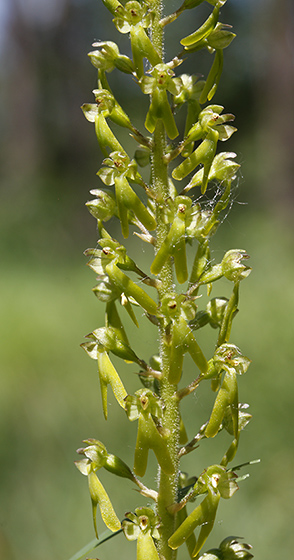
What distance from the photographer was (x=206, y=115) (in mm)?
735

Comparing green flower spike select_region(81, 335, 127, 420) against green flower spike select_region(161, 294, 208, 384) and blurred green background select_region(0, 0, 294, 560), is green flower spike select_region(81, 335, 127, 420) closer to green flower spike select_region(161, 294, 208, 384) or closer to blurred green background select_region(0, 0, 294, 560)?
green flower spike select_region(161, 294, 208, 384)

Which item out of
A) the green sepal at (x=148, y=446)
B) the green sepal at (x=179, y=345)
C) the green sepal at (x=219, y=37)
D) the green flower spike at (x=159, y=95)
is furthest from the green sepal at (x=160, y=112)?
the green sepal at (x=148, y=446)

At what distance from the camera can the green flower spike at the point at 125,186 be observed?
72 centimetres

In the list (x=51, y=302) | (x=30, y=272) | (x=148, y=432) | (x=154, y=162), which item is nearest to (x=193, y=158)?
(x=154, y=162)

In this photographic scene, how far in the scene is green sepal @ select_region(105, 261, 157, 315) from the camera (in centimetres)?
71

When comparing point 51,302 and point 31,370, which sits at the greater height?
point 51,302

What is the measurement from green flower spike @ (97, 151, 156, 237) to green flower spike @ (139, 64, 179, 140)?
6 centimetres

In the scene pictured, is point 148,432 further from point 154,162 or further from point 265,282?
point 265,282

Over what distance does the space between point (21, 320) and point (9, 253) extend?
163 centimetres

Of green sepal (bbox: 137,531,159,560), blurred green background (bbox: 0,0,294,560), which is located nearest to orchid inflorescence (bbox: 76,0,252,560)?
green sepal (bbox: 137,531,159,560)

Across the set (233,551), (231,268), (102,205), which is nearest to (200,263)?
(231,268)

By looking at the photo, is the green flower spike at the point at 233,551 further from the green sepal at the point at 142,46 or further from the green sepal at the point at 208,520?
the green sepal at the point at 142,46

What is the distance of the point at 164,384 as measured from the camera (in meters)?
0.71

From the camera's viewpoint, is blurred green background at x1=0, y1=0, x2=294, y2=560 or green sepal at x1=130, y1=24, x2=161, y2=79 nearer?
green sepal at x1=130, y1=24, x2=161, y2=79
